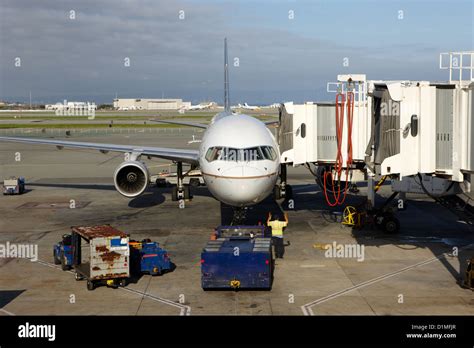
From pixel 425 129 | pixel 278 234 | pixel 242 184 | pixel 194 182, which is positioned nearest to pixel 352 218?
pixel 278 234

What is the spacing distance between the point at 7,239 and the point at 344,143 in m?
14.4

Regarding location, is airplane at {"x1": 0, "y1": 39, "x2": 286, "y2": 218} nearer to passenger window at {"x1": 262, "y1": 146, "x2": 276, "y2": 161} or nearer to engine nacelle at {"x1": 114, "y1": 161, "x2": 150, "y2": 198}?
passenger window at {"x1": 262, "y1": 146, "x2": 276, "y2": 161}

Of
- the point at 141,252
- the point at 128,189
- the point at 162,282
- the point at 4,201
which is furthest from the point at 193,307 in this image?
the point at 4,201

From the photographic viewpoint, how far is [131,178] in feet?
97.2

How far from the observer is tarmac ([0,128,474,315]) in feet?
53.0

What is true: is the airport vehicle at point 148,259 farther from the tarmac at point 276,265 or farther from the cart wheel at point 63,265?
the cart wheel at point 63,265

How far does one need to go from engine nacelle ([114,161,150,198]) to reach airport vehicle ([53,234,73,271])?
8.85m

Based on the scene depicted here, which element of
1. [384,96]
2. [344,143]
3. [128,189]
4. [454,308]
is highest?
[384,96]

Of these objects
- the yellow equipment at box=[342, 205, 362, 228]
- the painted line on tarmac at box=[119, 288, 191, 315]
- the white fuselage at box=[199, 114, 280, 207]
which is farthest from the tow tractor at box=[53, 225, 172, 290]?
the yellow equipment at box=[342, 205, 362, 228]

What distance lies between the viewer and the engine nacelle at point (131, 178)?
29.4 m

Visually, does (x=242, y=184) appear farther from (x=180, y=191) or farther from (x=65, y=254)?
(x=180, y=191)

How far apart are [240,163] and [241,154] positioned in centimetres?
43
